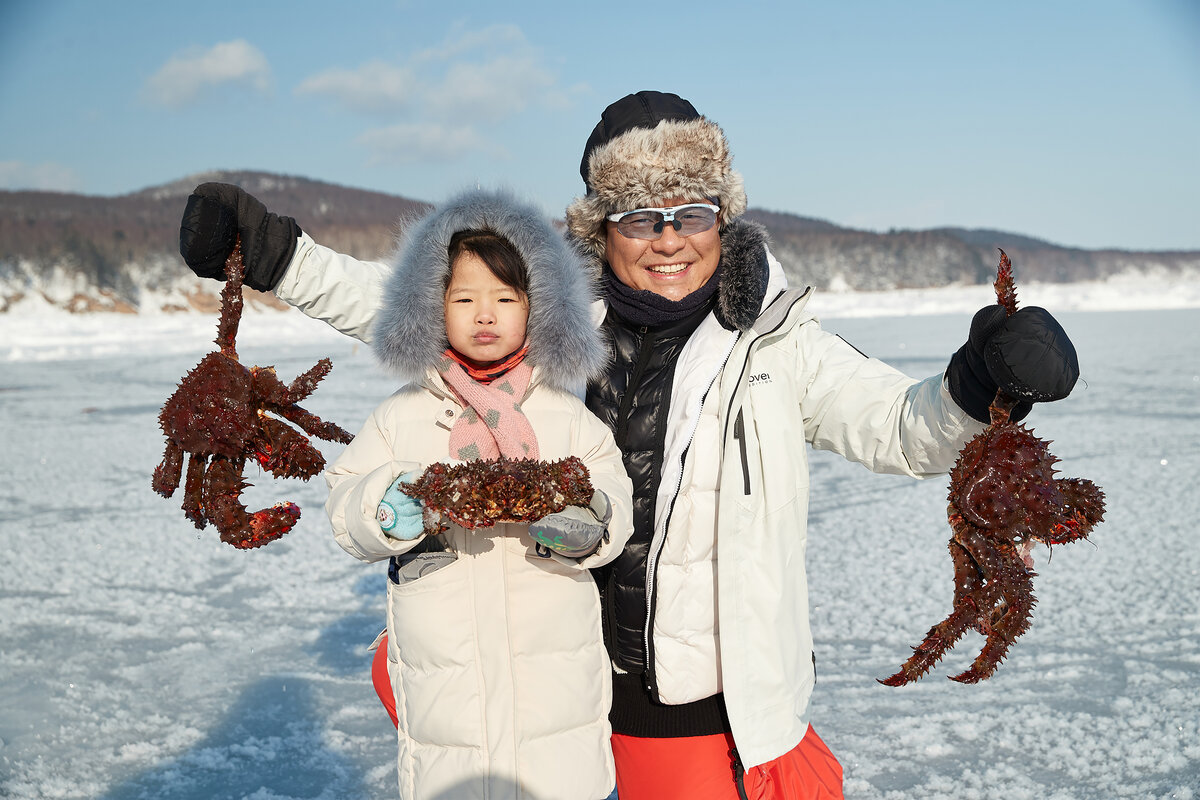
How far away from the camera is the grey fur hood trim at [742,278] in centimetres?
192

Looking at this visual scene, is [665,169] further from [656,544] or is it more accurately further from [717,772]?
[717,772]

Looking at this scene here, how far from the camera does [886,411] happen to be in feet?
6.39

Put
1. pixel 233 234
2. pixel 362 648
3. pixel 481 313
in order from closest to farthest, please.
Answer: pixel 481 313
pixel 233 234
pixel 362 648

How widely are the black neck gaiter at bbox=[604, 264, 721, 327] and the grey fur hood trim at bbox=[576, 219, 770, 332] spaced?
3cm

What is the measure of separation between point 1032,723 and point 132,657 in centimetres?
357

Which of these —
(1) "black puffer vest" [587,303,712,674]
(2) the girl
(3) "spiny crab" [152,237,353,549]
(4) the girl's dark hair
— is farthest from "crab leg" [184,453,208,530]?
(1) "black puffer vest" [587,303,712,674]

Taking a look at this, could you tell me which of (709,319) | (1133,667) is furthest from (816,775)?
(1133,667)

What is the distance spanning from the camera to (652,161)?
2062mm

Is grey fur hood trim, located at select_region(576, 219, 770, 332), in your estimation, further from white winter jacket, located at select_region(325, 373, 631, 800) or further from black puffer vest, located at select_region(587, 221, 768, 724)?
white winter jacket, located at select_region(325, 373, 631, 800)

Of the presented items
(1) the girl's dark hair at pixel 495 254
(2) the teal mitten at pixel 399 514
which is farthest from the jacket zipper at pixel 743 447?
(2) the teal mitten at pixel 399 514

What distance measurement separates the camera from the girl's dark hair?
73.0 inches

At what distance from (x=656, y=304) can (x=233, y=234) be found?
0.99m

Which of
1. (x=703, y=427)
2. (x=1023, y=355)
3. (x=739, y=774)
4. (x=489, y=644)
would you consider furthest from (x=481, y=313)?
(x=739, y=774)

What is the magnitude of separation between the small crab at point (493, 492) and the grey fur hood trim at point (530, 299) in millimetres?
323
